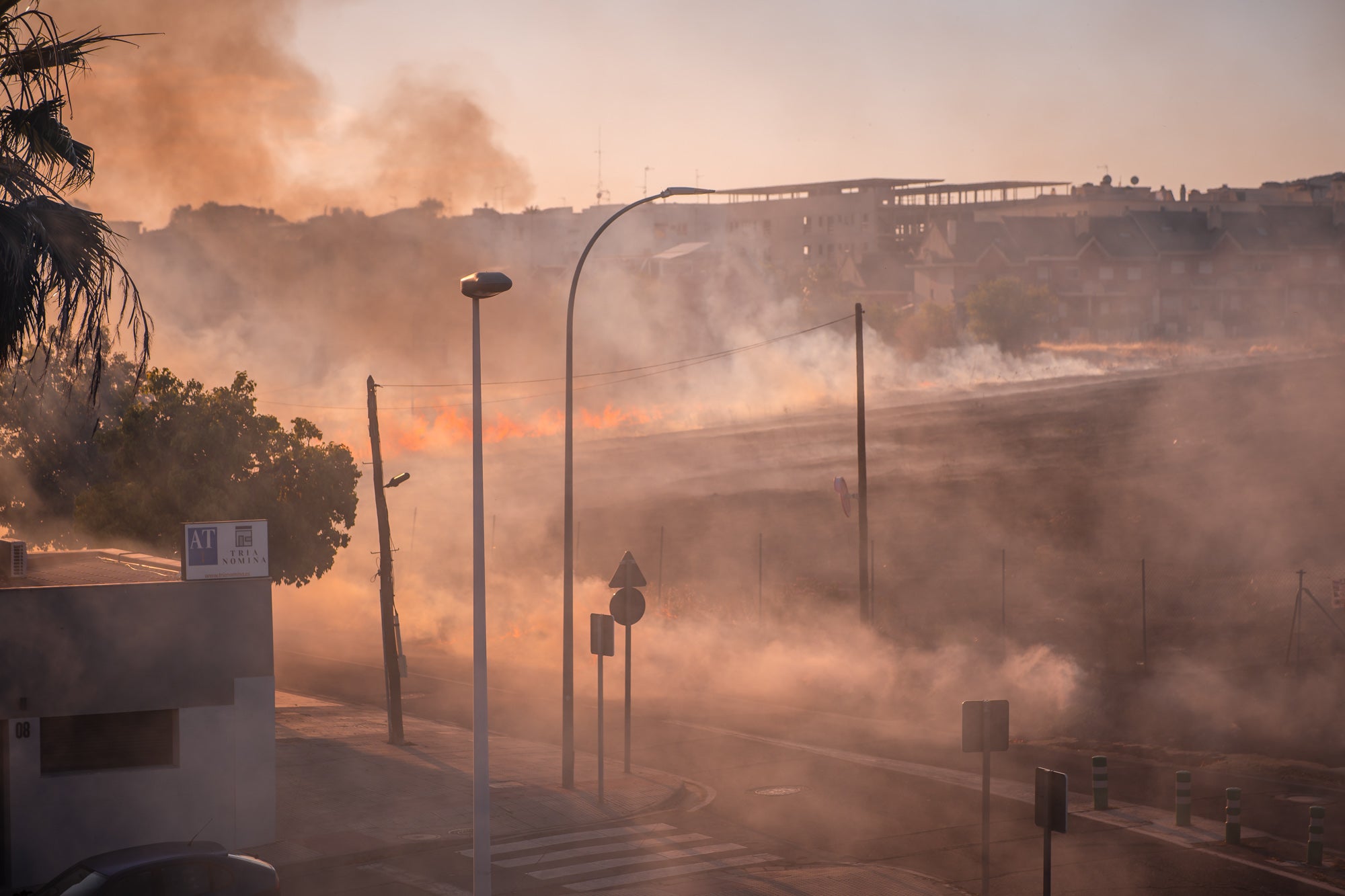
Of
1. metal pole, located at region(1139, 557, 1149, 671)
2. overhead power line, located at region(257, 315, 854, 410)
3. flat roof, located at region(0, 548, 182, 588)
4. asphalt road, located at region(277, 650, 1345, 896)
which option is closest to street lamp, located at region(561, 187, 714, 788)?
asphalt road, located at region(277, 650, 1345, 896)

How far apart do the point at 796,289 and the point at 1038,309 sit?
1219 inches

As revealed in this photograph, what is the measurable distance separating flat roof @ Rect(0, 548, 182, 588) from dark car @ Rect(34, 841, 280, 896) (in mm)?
5945

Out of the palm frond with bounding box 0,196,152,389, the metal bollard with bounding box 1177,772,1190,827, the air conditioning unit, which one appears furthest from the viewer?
the air conditioning unit

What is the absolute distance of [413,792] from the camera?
21.4 metres

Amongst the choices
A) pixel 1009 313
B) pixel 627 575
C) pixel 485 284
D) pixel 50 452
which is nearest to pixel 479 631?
pixel 485 284

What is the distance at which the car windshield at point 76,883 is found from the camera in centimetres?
1234

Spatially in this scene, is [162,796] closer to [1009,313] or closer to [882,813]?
[882,813]

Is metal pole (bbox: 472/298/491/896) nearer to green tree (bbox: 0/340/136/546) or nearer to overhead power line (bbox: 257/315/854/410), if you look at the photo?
green tree (bbox: 0/340/136/546)

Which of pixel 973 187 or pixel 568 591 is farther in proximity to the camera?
pixel 973 187

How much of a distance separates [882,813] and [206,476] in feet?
A: 57.5

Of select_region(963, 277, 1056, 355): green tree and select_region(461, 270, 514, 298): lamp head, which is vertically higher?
select_region(963, 277, 1056, 355): green tree

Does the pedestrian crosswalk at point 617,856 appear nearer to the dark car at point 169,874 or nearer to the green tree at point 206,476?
the dark car at point 169,874

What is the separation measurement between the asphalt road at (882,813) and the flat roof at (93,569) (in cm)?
613

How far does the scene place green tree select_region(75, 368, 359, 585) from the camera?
2931 cm
